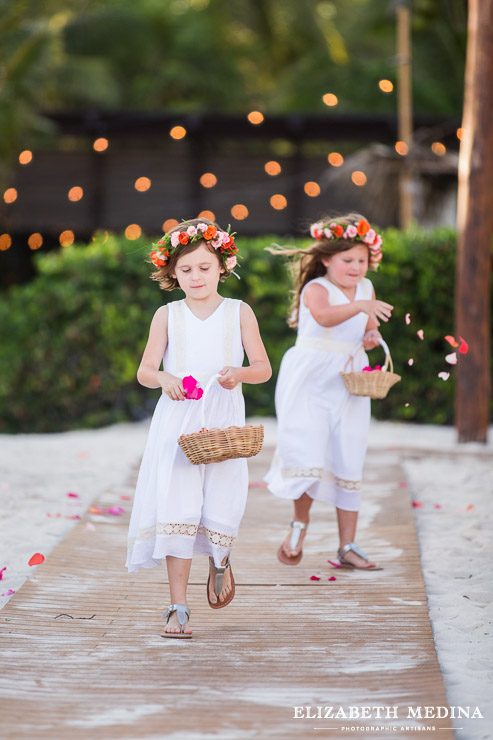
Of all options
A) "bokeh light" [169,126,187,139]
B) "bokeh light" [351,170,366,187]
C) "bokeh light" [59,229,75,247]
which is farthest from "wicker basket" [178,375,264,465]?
"bokeh light" [59,229,75,247]

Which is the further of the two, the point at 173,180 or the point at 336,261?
the point at 173,180

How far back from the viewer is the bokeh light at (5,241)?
18484mm

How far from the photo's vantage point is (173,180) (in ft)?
59.1

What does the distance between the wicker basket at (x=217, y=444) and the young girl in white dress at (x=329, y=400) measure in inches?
50.2

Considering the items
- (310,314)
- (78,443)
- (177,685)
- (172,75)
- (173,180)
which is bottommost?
(78,443)

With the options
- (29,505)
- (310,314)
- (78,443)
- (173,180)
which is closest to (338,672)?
(310,314)

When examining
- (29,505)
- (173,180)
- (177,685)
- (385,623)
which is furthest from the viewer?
(173,180)

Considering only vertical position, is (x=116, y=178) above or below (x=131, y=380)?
above

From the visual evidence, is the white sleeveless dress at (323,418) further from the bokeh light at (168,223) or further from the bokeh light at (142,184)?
the bokeh light at (142,184)

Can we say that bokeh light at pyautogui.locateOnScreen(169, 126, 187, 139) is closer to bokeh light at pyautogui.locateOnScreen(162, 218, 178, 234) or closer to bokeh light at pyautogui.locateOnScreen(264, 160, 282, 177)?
bokeh light at pyautogui.locateOnScreen(162, 218, 178, 234)

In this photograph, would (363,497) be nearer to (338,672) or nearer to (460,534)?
(460,534)

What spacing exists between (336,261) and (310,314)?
31 cm

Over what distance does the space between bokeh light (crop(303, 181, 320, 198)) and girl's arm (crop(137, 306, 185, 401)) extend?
13963mm

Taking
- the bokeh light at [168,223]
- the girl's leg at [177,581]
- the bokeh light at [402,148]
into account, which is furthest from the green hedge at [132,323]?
the girl's leg at [177,581]
